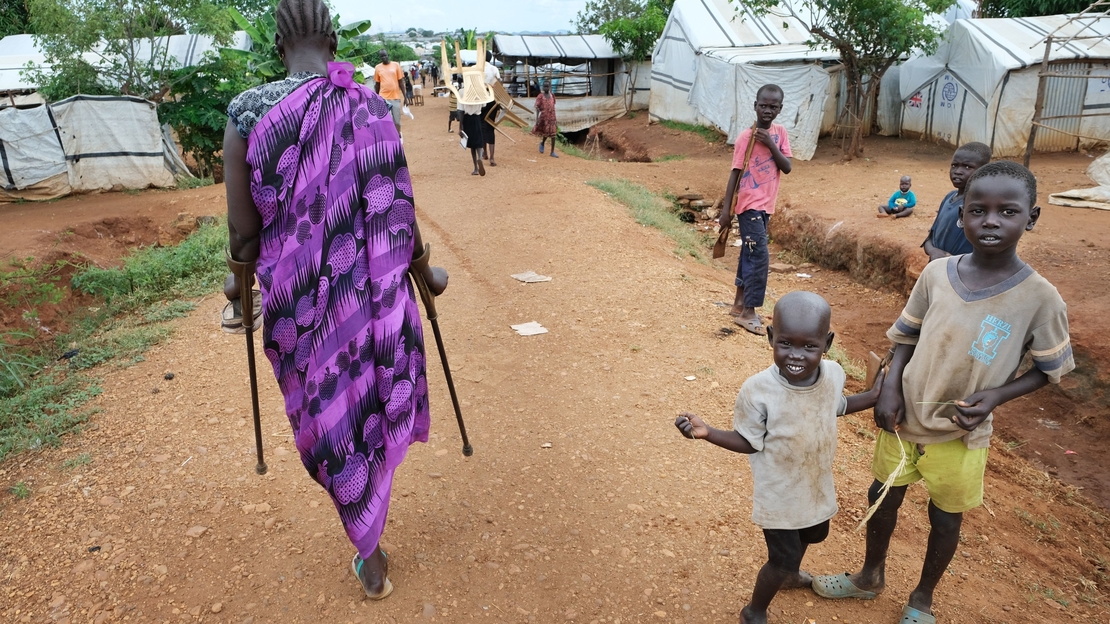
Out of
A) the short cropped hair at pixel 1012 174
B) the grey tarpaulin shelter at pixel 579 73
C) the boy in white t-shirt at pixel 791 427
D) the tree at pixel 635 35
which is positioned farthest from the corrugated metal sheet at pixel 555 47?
the boy in white t-shirt at pixel 791 427

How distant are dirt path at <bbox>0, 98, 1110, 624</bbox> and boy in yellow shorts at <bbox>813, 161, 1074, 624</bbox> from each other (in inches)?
21.9

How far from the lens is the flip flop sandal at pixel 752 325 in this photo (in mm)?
4867

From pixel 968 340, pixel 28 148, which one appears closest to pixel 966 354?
pixel 968 340

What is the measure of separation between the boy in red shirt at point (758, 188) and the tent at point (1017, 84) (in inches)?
360

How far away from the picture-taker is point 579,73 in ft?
72.9

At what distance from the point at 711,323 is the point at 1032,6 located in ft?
55.1

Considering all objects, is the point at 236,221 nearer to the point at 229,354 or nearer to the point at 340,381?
the point at 340,381

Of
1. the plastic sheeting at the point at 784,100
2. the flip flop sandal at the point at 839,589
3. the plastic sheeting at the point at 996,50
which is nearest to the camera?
the flip flop sandal at the point at 839,589

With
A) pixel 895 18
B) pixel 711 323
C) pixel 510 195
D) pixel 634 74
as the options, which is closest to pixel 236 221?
pixel 711 323

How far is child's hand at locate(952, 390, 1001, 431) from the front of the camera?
1898 mm

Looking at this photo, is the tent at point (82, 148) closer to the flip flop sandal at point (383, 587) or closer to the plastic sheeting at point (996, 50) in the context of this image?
the flip flop sandal at point (383, 587)

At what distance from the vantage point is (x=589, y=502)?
2.89 metres

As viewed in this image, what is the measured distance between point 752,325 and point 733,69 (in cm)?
1144

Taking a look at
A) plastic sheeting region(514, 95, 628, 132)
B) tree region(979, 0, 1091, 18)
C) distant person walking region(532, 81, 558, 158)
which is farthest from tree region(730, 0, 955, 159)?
plastic sheeting region(514, 95, 628, 132)
